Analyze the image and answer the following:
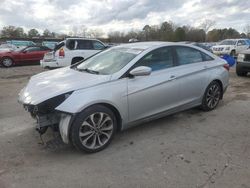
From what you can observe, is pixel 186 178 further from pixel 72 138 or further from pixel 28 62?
pixel 28 62

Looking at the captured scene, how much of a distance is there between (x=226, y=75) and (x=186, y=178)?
3.53 metres

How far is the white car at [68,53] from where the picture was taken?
12.2 metres

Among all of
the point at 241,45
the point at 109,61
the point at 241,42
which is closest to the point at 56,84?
the point at 109,61

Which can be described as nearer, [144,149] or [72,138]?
[72,138]

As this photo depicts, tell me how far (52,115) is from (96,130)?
662 millimetres

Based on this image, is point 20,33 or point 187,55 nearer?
point 187,55

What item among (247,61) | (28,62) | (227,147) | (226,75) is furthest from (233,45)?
(227,147)

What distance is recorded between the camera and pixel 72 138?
3.85 meters

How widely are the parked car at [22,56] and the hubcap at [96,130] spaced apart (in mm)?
14498

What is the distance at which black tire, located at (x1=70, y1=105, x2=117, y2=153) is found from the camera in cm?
384

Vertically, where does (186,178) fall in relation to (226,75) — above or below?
below

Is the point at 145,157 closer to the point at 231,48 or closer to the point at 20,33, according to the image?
the point at 231,48

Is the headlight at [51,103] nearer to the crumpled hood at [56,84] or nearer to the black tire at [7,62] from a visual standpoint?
the crumpled hood at [56,84]

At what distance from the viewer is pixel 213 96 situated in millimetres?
5988
